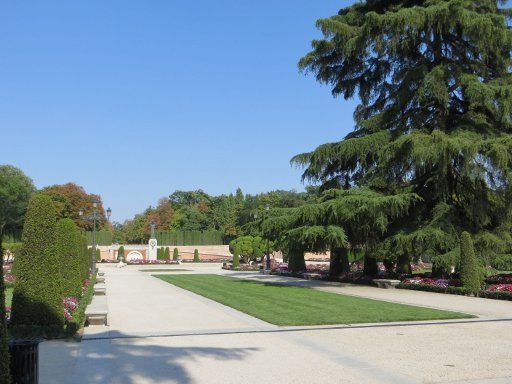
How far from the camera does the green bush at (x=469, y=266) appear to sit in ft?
59.4

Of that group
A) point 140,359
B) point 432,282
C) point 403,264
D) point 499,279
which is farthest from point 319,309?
point 403,264

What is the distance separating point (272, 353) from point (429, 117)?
58.9ft

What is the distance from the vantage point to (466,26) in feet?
66.4

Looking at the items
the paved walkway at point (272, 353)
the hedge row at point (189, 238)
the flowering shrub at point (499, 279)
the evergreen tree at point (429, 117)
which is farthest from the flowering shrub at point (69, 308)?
the hedge row at point (189, 238)

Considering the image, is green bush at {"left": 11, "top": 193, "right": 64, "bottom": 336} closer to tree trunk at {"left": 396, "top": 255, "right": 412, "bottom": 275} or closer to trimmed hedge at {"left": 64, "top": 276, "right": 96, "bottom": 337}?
trimmed hedge at {"left": 64, "top": 276, "right": 96, "bottom": 337}

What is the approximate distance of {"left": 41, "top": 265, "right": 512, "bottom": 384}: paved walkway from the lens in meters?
6.56

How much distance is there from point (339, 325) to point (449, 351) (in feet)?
10.2

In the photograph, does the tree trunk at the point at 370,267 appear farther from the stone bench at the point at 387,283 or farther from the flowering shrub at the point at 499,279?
the flowering shrub at the point at 499,279

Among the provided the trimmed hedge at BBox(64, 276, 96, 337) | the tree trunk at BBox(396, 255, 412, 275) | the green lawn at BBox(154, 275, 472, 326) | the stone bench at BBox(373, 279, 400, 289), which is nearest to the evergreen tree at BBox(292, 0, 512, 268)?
the tree trunk at BBox(396, 255, 412, 275)

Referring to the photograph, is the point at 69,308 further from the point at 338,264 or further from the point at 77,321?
the point at 338,264

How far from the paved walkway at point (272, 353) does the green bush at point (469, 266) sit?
5.90 metres

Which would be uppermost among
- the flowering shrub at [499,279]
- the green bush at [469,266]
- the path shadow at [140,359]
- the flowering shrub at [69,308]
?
the green bush at [469,266]

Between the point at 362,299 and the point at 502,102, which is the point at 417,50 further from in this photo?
the point at 362,299

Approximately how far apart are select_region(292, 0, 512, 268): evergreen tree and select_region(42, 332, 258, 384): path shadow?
13444 millimetres
